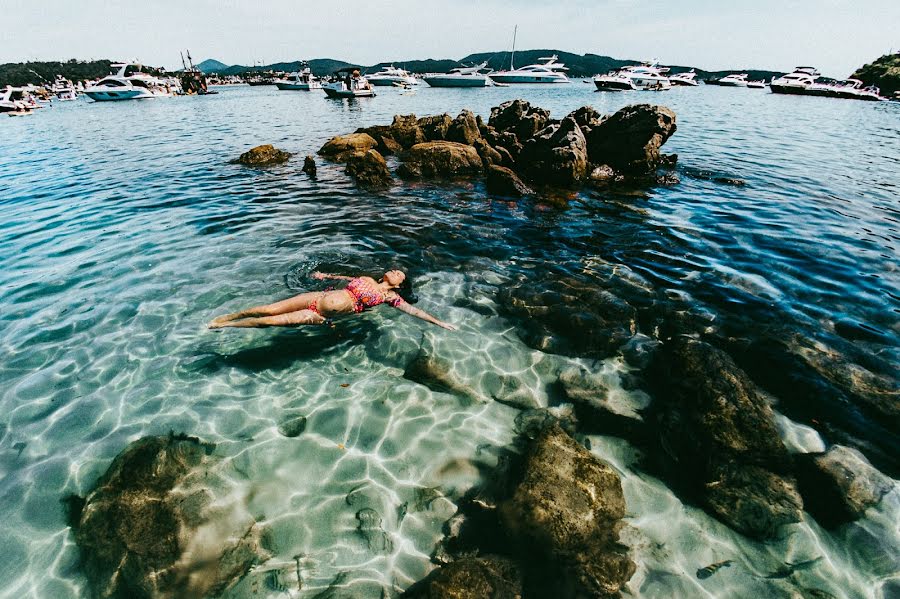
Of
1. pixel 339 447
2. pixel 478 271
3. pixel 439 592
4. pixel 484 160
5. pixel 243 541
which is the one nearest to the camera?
pixel 439 592

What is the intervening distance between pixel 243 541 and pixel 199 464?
4.41ft

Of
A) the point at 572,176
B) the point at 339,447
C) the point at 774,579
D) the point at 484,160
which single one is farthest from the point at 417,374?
the point at 484,160

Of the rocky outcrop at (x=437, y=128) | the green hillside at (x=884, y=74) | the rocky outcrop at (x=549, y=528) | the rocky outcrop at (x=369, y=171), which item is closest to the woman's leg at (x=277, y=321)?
the rocky outcrop at (x=549, y=528)

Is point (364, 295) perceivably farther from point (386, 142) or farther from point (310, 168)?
point (386, 142)

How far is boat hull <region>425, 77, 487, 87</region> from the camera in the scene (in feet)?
375

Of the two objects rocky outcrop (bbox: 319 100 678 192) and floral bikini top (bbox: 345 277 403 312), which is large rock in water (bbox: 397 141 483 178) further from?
floral bikini top (bbox: 345 277 403 312)

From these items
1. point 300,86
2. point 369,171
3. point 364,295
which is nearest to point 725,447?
point 364,295

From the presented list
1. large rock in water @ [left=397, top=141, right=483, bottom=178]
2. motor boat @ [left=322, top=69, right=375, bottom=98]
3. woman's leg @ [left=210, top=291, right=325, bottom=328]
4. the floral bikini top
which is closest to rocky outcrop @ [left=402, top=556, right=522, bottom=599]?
the floral bikini top

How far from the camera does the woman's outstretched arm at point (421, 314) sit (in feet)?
25.0

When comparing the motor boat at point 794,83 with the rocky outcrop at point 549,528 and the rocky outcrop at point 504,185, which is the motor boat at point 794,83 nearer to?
the rocky outcrop at point 504,185

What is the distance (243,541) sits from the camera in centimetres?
426

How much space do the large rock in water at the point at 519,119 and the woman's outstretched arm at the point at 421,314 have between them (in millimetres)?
20275

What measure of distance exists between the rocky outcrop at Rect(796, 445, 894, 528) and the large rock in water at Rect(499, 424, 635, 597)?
241cm

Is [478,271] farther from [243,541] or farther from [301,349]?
[243,541]
